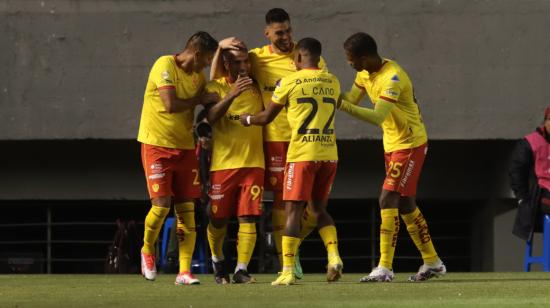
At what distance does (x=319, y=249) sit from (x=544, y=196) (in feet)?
17.7

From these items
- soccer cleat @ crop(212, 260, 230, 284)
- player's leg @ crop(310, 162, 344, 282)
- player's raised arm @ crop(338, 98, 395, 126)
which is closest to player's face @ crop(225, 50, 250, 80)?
player's raised arm @ crop(338, 98, 395, 126)

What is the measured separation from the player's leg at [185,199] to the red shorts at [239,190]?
0.86 feet

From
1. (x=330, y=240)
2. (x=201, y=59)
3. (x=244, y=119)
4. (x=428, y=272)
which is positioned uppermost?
(x=201, y=59)

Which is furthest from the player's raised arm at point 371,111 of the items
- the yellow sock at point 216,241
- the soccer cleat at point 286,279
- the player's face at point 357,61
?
the yellow sock at point 216,241

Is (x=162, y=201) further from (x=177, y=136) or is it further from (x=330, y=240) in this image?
(x=330, y=240)

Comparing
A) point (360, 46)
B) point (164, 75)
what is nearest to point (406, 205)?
point (360, 46)

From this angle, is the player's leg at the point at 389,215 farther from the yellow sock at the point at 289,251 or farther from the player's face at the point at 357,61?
the yellow sock at the point at 289,251

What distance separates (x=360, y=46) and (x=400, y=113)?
69 centimetres

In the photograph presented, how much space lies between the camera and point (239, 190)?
11.4 m

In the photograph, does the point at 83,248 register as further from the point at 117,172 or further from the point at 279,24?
the point at 279,24

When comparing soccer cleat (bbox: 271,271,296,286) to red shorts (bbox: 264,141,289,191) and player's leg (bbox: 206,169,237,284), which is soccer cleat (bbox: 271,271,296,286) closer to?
player's leg (bbox: 206,169,237,284)

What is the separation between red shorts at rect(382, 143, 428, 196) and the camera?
11.8m

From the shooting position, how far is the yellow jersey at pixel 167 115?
1144 centimetres

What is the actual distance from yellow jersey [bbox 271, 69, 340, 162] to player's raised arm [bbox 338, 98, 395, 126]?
13 cm
